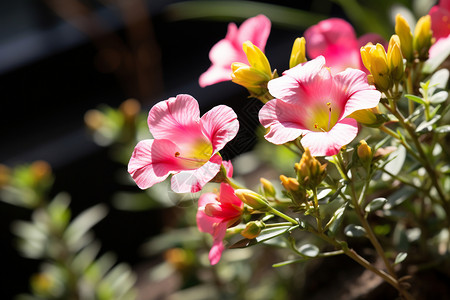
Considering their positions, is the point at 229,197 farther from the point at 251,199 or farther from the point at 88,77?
the point at 88,77

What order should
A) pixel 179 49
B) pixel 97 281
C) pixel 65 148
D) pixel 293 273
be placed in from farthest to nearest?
pixel 179 49
pixel 65 148
pixel 97 281
pixel 293 273

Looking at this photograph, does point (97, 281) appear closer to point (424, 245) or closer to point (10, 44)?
point (424, 245)

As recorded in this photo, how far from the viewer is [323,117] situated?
42 cm

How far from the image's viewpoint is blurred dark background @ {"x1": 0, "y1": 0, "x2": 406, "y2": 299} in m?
1.78

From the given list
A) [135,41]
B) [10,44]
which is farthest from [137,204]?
[10,44]

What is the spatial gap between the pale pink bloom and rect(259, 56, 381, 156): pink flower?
0.20 m

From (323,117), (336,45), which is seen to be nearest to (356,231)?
(323,117)

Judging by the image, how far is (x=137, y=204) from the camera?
1.17 meters

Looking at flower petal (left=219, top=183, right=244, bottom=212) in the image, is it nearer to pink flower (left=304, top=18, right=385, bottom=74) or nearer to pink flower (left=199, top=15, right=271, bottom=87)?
pink flower (left=199, top=15, right=271, bottom=87)

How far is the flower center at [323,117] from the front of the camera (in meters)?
0.41

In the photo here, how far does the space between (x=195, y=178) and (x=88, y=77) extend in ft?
6.83

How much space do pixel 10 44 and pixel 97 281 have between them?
5.08ft

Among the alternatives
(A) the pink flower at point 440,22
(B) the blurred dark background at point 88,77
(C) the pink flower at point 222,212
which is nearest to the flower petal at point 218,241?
(C) the pink flower at point 222,212

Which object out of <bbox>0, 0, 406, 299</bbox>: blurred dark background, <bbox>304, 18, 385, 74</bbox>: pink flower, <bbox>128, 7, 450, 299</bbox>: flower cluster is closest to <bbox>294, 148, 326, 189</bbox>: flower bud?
<bbox>128, 7, 450, 299</bbox>: flower cluster
